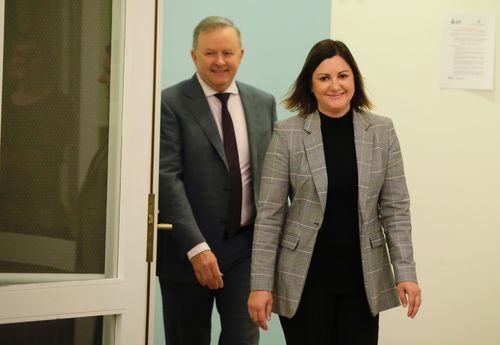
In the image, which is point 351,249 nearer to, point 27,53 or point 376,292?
point 376,292

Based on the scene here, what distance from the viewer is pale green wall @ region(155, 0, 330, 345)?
311 cm

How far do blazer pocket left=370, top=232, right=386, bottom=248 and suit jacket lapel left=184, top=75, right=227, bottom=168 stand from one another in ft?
2.10

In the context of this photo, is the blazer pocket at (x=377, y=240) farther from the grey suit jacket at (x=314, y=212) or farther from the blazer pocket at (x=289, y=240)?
the blazer pocket at (x=289, y=240)

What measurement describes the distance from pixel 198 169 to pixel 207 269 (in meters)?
0.35

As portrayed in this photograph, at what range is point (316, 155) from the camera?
1.96 m

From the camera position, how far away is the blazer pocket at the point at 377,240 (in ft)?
6.41

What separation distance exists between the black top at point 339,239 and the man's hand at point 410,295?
0.40ft

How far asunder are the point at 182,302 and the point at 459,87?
184 cm

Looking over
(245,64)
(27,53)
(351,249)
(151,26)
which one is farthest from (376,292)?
→ (245,64)

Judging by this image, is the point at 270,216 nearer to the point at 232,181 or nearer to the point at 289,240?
the point at 289,240

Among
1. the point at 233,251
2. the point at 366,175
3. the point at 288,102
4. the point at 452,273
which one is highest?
the point at 288,102

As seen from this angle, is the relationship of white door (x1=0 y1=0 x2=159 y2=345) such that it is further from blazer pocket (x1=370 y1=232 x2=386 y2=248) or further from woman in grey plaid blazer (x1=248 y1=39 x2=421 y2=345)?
blazer pocket (x1=370 y1=232 x2=386 y2=248)

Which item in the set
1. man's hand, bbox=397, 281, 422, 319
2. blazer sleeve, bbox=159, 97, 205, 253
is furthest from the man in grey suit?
man's hand, bbox=397, 281, 422, 319

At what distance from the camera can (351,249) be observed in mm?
1956
